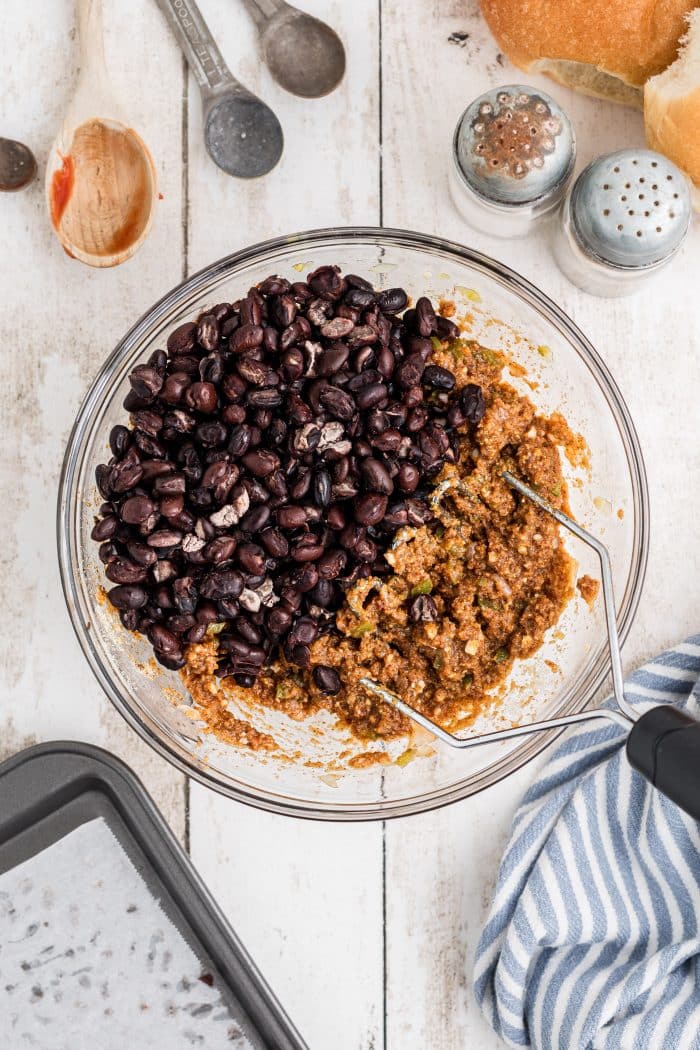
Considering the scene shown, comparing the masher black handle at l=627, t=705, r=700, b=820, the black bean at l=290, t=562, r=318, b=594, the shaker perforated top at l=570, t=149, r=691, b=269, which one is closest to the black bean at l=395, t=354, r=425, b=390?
the black bean at l=290, t=562, r=318, b=594

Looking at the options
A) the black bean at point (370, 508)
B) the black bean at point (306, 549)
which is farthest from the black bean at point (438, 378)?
the black bean at point (306, 549)

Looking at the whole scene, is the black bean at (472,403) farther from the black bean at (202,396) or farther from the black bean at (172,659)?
the black bean at (172,659)

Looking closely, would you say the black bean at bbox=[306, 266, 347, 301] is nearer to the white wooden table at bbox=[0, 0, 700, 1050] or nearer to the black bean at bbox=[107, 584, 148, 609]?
the white wooden table at bbox=[0, 0, 700, 1050]

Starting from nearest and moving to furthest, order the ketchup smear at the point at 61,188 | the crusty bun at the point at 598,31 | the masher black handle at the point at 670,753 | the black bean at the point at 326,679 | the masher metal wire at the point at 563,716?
the masher black handle at the point at 670,753
the masher metal wire at the point at 563,716
the black bean at the point at 326,679
the crusty bun at the point at 598,31
the ketchup smear at the point at 61,188

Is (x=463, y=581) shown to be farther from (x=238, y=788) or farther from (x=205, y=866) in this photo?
(x=205, y=866)

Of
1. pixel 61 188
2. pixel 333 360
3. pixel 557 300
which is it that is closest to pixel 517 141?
pixel 557 300
